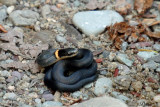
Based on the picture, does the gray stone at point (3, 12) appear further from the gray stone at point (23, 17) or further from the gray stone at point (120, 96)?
the gray stone at point (120, 96)

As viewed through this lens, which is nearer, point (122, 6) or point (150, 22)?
point (150, 22)

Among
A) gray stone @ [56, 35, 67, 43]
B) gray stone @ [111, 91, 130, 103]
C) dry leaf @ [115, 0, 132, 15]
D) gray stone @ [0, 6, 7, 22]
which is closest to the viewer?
gray stone @ [111, 91, 130, 103]

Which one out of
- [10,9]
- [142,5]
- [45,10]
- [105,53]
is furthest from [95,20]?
[10,9]

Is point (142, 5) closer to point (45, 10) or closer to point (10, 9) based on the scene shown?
point (45, 10)

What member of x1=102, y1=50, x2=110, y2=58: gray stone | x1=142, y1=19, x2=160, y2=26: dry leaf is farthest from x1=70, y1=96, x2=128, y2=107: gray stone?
x1=142, y1=19, x2=160, y2=26: dry leaf

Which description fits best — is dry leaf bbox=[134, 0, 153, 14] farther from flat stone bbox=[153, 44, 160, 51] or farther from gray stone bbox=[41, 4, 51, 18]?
gray stone bbox=[41, 4, 51, 18]
